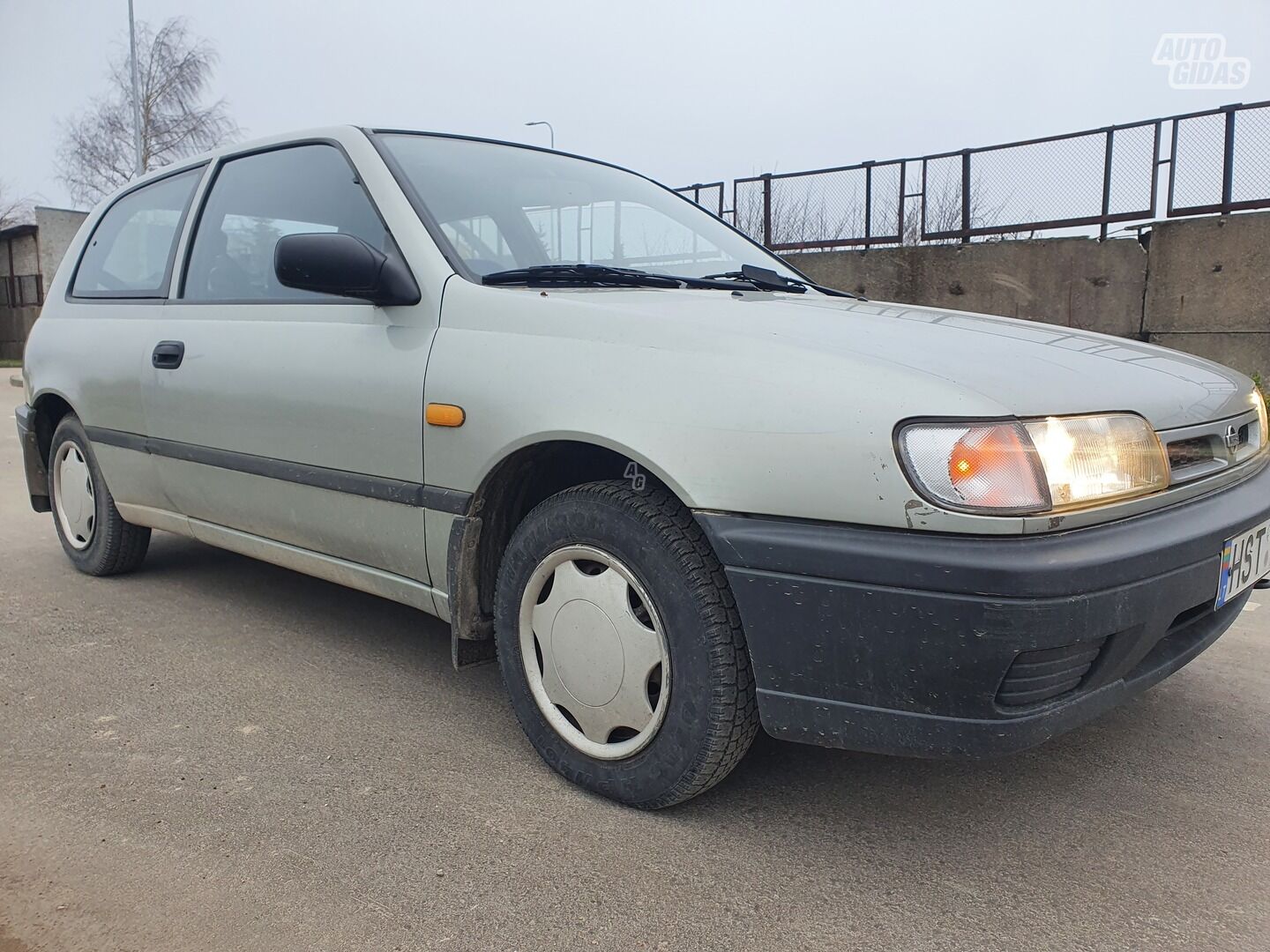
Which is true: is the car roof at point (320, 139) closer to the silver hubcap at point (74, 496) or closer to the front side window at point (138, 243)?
the front side window at point (138, 243)

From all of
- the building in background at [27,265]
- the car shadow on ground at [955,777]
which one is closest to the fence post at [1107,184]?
the car shadow on ground at [955,777]

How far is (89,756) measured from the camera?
7.88 ft

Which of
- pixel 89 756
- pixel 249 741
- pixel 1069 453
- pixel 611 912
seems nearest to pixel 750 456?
pixel 1069 453

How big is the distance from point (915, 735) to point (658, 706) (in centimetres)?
53

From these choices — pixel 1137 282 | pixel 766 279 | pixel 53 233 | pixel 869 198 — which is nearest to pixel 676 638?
pixel 766 279

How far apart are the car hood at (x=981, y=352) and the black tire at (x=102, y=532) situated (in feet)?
8.31

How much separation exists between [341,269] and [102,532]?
2195 millimetres

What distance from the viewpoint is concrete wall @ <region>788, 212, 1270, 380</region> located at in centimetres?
916

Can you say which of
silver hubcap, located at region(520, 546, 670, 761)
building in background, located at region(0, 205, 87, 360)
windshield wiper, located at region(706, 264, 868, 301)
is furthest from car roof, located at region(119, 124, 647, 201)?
building in background, located at region(0, 205, 87, 360)

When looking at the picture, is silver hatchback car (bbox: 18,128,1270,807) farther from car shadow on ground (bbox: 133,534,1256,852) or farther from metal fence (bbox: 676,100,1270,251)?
metal fence (bbox: 676,100,1270,251)

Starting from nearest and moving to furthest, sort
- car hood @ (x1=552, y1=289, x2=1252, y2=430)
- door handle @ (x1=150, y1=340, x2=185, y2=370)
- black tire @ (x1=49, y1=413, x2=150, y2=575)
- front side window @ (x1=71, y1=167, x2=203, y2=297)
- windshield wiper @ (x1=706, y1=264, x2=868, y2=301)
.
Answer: car hood @ (x1=552, y1=289, x2=1252, y2=430), windshield wiper @ (x1=706, y1=264, x2=868, y2=301), door handle @ (x1=150, y1=340, x2=185, y2=370), front side window @ (x1=71, y1=167, x2=203, y2=297), black tire @ (x1=49, y1=413, x2=150, y2=575)

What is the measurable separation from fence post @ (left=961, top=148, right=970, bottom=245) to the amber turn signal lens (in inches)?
377

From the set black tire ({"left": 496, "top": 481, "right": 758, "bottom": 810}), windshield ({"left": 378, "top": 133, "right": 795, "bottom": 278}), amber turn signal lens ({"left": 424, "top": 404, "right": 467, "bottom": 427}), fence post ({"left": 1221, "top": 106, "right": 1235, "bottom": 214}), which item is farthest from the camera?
fence post ({"left": 1221, "top": 106, "right": 1235, "bottom": 214})

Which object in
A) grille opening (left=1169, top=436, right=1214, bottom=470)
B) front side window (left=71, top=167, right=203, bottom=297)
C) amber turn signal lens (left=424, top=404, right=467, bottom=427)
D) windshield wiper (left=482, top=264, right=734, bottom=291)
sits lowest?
grille opening (left=1169, top=436, right=1214, bottom=470)
